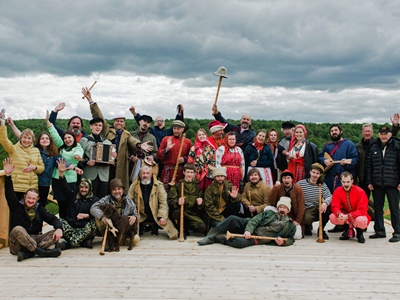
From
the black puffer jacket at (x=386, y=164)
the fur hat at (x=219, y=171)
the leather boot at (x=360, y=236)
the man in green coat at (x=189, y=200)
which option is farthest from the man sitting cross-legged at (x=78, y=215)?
the black puffer jacket at (x=386, y=164)

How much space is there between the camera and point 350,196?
6648 mm

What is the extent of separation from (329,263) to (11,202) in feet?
12.9

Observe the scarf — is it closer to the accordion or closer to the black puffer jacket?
the accordion

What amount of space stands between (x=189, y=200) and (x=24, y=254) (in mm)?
2455

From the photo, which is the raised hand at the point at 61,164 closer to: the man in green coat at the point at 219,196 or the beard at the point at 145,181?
the beard at the point at 145,181

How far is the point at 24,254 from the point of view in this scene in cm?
536

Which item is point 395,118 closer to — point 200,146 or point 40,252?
point 200,146

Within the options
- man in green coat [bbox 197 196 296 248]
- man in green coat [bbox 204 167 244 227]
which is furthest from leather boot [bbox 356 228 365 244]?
man in green coat [bbox 204 167 244 227]

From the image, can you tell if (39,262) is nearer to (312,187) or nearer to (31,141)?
(31,141)

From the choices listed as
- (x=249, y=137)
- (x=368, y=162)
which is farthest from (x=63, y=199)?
(x=368, y=162)

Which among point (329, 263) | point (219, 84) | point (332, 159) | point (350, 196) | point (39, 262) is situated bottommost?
point (39, 262)

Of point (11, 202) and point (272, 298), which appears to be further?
point (11, 202)

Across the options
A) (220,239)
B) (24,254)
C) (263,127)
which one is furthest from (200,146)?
(263,127)

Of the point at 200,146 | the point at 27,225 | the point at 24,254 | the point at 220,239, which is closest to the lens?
the point at 24,254
